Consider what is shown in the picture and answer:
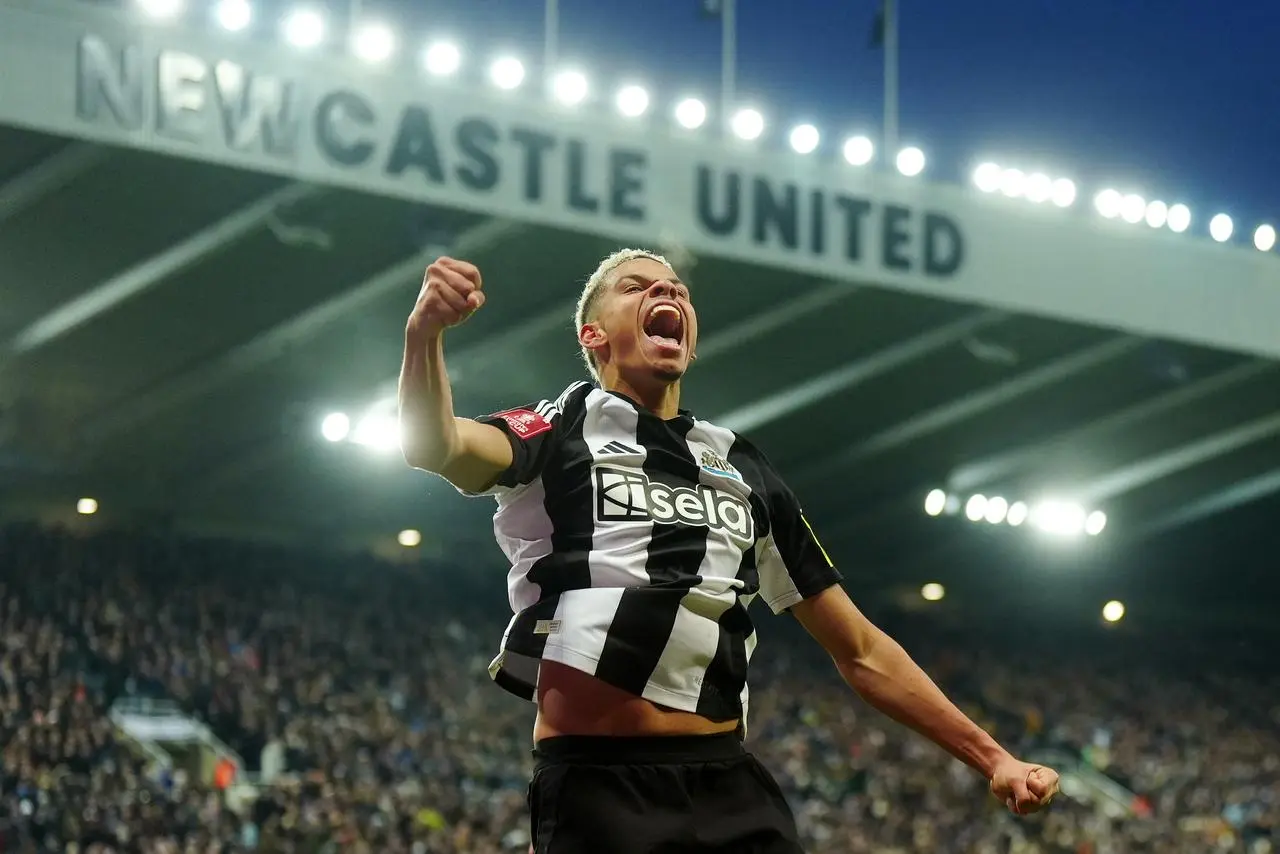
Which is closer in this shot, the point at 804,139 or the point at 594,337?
the point at 594,337

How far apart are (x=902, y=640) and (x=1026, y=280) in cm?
830

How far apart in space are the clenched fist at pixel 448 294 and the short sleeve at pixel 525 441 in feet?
1.23

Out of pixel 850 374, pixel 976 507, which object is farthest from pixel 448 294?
pixel 976 507

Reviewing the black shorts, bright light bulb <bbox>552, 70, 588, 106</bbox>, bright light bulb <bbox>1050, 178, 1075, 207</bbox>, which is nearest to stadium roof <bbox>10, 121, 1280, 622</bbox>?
bright light bulb <bbox>552, 70, 588, 106</bbox>

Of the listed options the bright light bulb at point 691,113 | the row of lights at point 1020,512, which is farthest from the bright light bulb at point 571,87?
the row of lights at point 1020,512

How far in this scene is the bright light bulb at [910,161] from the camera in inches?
632

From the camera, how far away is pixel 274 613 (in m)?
18.7

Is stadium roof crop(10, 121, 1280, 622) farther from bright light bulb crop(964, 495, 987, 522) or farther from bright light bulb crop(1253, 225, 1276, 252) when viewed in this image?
bright light bulb crop(1253, 225, 1276, 252)

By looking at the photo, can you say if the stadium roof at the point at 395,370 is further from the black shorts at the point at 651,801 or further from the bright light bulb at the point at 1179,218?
the black shorts at the point at 651,801

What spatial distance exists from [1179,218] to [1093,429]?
347 cm

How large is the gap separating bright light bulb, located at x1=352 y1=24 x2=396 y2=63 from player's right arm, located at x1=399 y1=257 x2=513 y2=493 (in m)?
10.8

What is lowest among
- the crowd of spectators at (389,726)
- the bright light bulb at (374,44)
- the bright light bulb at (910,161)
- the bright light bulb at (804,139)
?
the crowd of spectators at (389,726)

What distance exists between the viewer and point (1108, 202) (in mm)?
17234

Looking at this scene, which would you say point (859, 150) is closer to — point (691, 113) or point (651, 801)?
point (691, 113)
